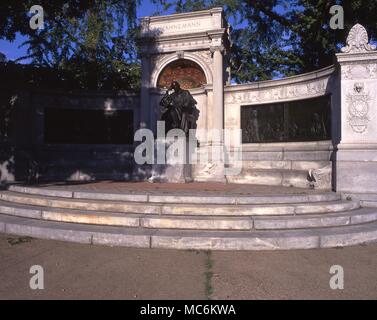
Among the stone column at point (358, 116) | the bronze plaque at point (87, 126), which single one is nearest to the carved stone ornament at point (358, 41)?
the stone column at point (358, 116)

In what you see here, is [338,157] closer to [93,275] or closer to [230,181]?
[230,181]

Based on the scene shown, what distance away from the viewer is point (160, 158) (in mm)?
13438

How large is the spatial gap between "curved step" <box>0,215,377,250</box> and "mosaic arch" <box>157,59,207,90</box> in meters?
11.5

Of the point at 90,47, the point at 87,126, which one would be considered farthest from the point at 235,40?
the point at 87,126

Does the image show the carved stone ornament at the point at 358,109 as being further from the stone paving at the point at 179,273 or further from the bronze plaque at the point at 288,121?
the stone paving at the point at 179,273

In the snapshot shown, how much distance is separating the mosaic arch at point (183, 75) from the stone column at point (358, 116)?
7968 mm

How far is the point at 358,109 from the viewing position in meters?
9.66

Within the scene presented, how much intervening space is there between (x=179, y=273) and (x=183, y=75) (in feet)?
44.9

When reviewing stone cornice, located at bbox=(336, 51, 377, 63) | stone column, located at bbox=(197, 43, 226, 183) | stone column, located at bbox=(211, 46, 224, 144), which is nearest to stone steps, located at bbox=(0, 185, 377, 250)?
stone cornice, located at bbox=(336, 51, 377, 63)

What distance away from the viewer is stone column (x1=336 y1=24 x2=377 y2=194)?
9.26 m

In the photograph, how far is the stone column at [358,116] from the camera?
9258mm

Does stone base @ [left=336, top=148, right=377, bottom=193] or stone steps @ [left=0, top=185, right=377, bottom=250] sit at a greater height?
stone base @ [left=336, top=148, right=377, bottom=193]

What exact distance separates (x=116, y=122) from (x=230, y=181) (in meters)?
6.41

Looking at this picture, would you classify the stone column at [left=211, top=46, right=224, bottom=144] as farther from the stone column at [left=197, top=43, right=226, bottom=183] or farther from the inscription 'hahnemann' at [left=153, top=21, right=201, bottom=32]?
the inscription 'hahnemann' at [left=153, top=21, right=201, bottom=32]
